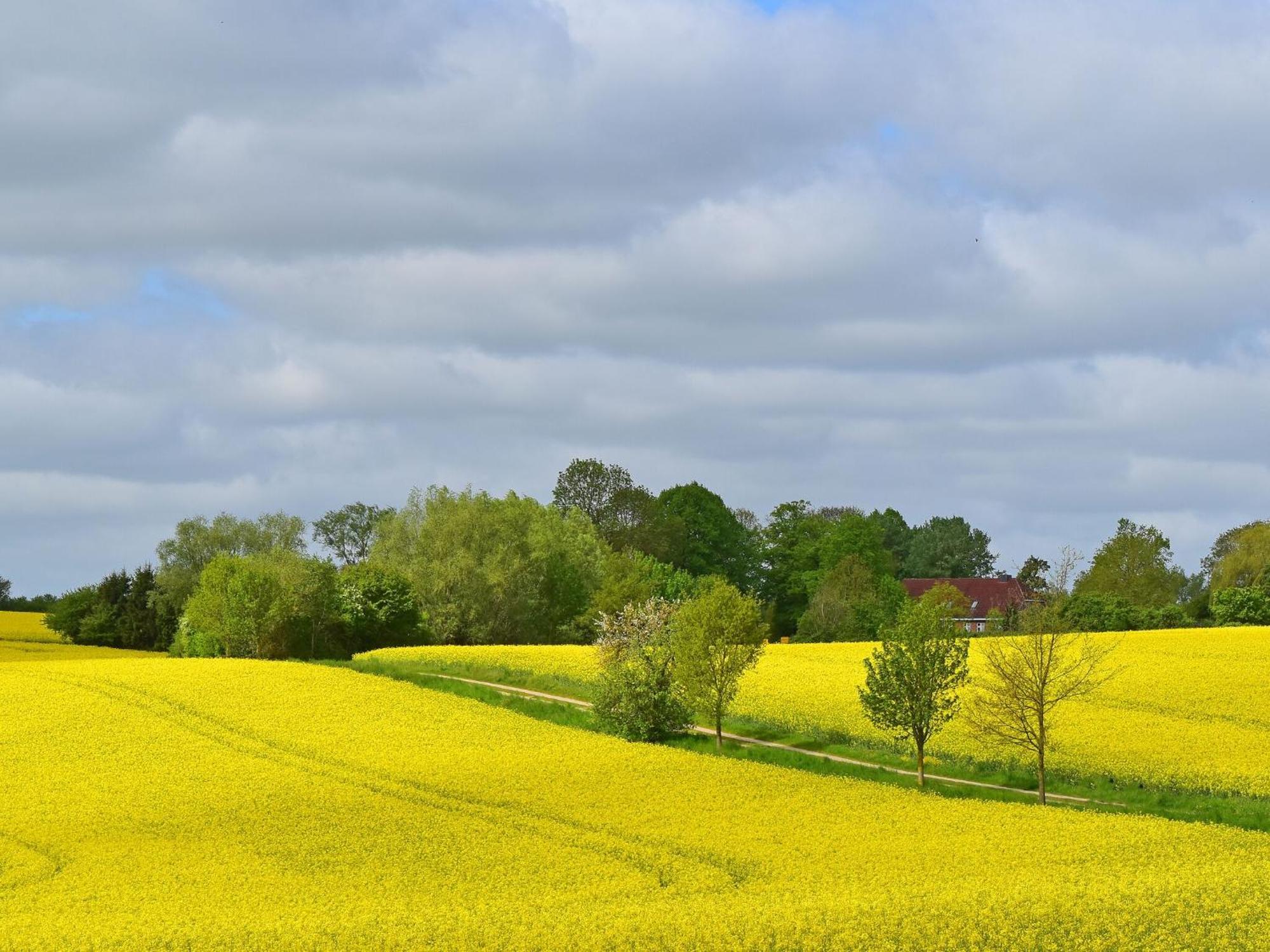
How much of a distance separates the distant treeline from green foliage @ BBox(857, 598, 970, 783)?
7350 mm

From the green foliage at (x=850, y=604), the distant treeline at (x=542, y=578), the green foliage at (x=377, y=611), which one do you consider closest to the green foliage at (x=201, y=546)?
the distant treeline at (x=542, y=578)

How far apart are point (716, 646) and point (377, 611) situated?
4066cm

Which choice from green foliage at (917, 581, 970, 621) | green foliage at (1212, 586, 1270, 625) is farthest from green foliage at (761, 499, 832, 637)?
green foliage at (1212, 586, 1270, 625)

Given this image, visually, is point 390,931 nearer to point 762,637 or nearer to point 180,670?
point 762,637

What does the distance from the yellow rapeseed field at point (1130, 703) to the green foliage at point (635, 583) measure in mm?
23900

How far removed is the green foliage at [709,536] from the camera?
14338 cm

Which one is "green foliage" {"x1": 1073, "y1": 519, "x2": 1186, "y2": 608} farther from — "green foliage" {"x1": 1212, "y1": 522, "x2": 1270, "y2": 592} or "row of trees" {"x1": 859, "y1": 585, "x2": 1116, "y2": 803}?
"row of trees" {"x1": 859, "y1": 585, "x2": 1116, "y2": 803}

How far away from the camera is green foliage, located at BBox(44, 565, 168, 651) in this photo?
111688mm

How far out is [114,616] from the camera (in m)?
112

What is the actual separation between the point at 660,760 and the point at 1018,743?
41.4 ft

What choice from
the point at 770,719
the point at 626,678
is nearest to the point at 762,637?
the point at 770,719

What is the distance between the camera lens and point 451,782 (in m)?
42.5

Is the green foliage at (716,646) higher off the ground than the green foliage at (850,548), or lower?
lower

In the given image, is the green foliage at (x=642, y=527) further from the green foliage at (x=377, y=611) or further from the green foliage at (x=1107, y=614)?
the green foliage at (x=1107, y=614)
